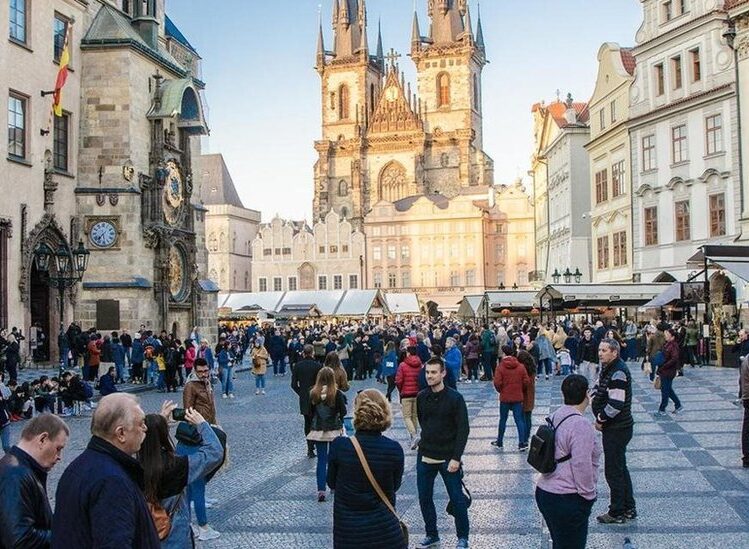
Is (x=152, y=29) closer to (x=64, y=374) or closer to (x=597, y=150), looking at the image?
(x=64, y=374)

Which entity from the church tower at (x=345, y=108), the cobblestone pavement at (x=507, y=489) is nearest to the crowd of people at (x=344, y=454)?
the cobblestone pavement at (x=507, y=489)

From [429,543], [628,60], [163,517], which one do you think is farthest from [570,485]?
[628,60]

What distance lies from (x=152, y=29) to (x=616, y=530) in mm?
28877

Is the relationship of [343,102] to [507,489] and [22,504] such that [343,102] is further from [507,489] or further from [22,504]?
[22,504]

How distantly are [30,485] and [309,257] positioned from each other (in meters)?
93.6

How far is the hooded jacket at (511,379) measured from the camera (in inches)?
516

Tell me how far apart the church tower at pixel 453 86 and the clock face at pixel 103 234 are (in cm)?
7728

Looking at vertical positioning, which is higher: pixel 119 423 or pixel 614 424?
pixel 119 423

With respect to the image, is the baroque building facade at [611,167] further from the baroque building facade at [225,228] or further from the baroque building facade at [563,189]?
the baroque building facade at [225,228]

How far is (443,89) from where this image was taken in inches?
4318

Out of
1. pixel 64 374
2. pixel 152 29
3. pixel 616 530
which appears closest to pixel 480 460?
pixel 616 530

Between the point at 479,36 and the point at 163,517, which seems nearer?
the point at 163,517

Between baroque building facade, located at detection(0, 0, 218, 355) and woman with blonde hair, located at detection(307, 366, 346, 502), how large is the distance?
1798 cm

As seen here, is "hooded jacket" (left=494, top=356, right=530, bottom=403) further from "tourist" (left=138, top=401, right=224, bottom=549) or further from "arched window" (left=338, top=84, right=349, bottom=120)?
"arched window" (left=338, top=84, right=349, bottom=120)
